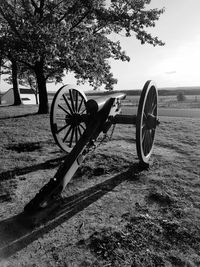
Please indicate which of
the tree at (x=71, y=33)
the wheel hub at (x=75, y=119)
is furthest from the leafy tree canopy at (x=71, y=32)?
the wheel hub at (x=75, y=119)

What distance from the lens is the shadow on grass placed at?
2.52 meters

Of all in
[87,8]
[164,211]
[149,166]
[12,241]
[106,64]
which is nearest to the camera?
[12,241]

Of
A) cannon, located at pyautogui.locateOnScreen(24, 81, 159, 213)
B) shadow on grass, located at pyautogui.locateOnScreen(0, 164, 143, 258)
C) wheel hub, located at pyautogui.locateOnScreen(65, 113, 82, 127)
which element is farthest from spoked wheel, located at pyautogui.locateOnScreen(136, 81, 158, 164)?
wheel hub, located at pyautogui.locateOnScreen(65, 113, 82, 127)

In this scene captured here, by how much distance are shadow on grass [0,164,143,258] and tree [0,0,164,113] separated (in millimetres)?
7659

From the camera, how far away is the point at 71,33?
11.3 metres

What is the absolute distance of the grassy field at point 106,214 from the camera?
230 centimetres

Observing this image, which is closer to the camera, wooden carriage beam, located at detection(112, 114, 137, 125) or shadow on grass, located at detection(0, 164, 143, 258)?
shadow on grass, located at detection(0, 164, 143, 258)

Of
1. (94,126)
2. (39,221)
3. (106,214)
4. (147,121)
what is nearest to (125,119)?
(147,121)

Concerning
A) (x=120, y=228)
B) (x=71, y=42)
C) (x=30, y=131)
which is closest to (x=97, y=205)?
(x=120, y=228)

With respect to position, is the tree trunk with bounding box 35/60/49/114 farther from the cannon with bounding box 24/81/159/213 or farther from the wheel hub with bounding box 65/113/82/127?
the wheel hub with bounding box 65/113/82/127

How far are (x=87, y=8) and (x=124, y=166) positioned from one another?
10.2 metres

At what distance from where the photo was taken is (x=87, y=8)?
38.8ft

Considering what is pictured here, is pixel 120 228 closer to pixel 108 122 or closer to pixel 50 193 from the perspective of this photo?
pixel 50 193

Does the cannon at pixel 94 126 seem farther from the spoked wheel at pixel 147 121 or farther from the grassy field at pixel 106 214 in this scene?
the grassy field at pixel 106 214
